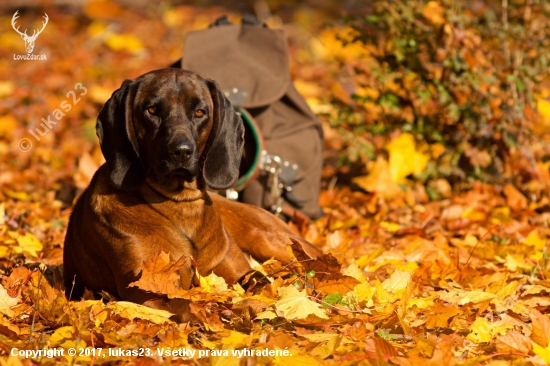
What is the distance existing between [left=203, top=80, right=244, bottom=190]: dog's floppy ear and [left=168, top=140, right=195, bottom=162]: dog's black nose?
A: 0.38 metres

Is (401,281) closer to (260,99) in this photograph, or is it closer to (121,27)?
(260,99)

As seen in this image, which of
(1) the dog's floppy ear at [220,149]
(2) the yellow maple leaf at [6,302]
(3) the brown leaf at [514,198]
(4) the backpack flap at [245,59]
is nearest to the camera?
(2) the yellow maple leaf at [6,302]

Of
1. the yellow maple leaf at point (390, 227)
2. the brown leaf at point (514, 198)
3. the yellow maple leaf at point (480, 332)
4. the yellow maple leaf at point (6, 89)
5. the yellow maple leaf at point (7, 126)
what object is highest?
the yellow maple leaf at point (480, 332)

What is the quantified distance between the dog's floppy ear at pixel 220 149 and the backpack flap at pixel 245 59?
1626 mm

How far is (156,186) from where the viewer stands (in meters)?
4.10

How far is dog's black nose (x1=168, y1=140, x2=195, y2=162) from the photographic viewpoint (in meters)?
3.79

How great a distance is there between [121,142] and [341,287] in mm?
1411

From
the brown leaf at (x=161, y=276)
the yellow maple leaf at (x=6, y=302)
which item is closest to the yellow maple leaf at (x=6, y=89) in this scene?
the yellow maple leaf at (x=6, y=302)

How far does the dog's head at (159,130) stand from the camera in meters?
3.89

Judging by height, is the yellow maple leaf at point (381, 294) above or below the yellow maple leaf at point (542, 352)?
below

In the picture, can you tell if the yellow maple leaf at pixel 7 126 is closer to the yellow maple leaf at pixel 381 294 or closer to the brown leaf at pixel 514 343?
the yellow maple leaf at pixel 381 294

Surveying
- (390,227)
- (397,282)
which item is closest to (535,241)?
(390,227)

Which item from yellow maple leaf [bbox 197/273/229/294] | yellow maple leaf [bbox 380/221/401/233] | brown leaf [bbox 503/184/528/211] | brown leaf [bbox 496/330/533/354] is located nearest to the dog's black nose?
yellow maple leaf [bbox 197/273/229/294]

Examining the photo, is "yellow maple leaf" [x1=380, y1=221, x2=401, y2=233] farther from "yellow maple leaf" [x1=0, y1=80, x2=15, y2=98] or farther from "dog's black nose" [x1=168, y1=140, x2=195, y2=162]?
"yellow maple leaf" [x1=0, y1=80, x2=15, y2=98]
